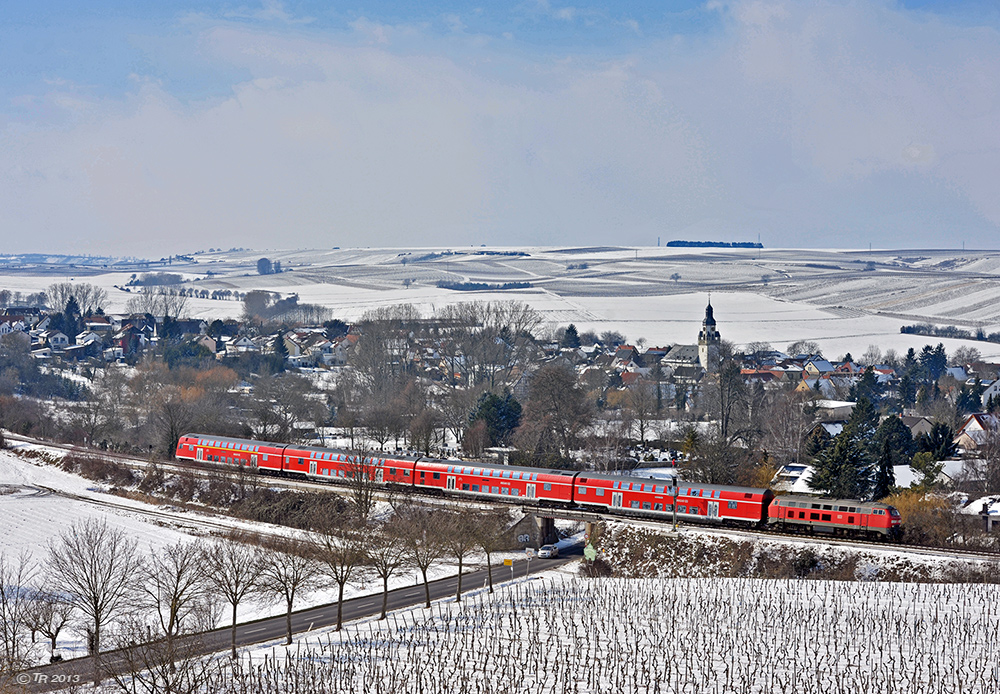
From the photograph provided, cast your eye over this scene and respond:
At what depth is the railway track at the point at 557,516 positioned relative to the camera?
50.5 m

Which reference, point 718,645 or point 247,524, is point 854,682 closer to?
point 718,645

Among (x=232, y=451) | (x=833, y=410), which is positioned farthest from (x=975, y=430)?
(x=232, y=451)

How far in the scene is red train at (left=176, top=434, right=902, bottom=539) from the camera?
54594 millimetres

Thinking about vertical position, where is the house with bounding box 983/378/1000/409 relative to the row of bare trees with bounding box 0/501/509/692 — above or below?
above

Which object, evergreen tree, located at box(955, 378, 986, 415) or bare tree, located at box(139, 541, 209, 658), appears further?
evergreen tree, located at box(955, 378, 986, 415)

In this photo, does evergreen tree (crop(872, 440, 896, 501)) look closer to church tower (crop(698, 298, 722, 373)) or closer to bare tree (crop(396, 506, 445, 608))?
bare tree (crop(396, 506, 445, 608))

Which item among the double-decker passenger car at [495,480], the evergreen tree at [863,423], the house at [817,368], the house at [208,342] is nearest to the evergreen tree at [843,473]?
the evergreen tree at [863,423]

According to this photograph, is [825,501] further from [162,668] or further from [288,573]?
[162,668]

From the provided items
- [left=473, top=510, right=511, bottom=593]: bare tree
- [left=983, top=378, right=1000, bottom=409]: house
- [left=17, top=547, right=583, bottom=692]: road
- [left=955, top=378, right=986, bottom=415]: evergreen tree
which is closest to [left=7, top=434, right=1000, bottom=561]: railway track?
[left=473, top=510, right=511, bottom=593]: bare tree

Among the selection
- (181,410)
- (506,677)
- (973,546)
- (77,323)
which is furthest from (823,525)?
(77,323)

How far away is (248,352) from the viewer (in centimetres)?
15338

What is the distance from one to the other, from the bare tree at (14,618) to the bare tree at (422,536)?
16.6m

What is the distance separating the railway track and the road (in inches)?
118

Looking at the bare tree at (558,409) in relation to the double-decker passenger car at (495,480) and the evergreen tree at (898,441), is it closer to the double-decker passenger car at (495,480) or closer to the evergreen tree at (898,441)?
the double-decker passenger car at (495,480)
